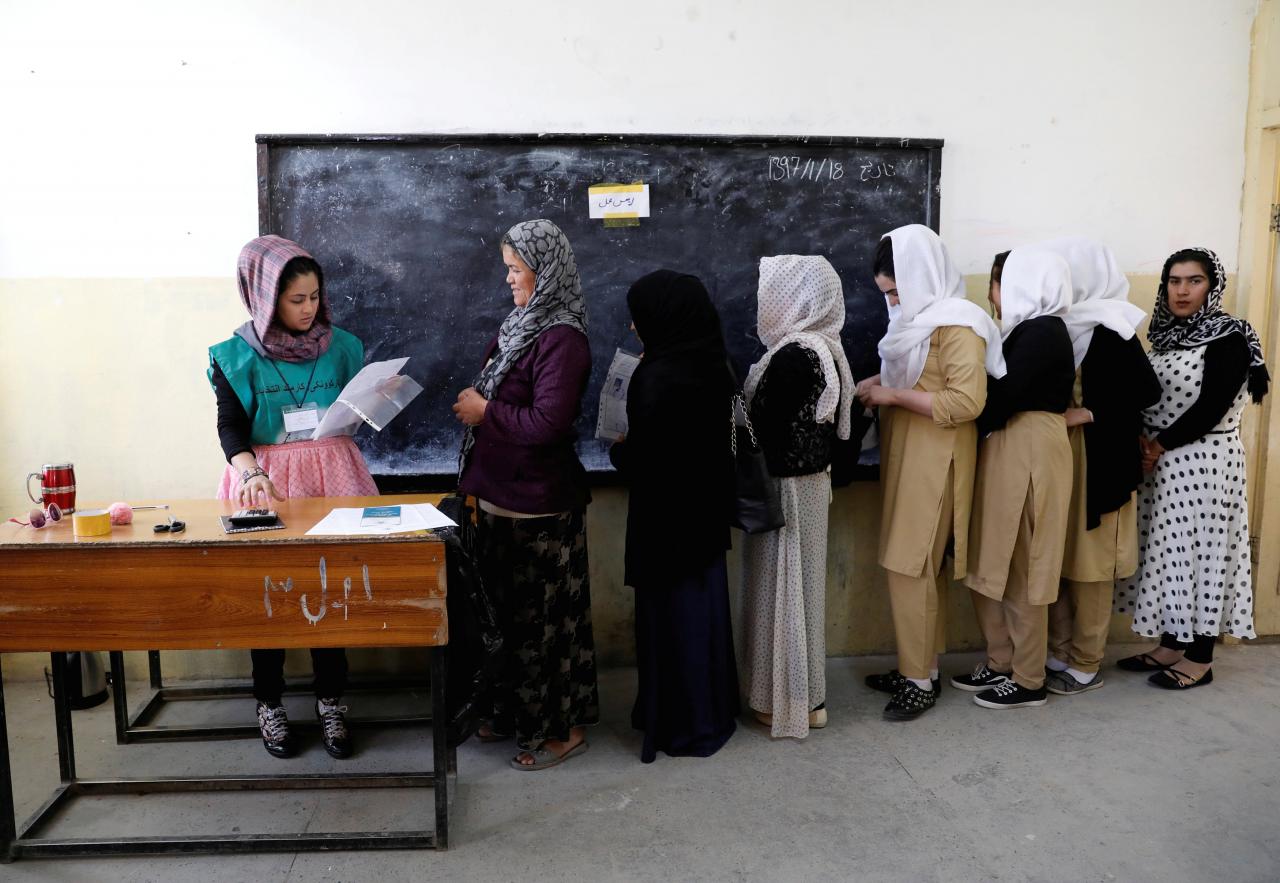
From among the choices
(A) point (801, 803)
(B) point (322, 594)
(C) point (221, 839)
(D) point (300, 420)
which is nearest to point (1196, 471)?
(A) point (801, 803)

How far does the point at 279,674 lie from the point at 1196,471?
10.7ft

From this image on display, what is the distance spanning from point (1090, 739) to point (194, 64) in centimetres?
384

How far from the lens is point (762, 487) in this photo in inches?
108

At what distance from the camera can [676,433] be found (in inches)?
104

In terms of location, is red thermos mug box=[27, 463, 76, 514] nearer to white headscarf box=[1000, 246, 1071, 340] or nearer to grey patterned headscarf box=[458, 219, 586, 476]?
grey patterned headscarf box=[458, 219, 586, 476]

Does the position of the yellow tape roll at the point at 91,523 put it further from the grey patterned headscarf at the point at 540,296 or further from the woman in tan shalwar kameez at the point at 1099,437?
the woman in tan shalwar kameez at the point at 1099,437

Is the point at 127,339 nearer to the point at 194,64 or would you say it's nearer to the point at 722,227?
the point at 194,64

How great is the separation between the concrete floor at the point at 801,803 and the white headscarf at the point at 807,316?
113 centimetres

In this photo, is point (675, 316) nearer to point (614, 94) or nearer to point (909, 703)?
point (614, 94)

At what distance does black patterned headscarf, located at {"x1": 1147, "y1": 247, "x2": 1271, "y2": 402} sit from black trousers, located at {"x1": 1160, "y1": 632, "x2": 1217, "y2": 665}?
907 mm

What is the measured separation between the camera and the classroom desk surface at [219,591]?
222 centimetres

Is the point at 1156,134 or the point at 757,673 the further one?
the point at 1156,134

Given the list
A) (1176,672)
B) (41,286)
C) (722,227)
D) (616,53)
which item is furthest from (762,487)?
(41,286)

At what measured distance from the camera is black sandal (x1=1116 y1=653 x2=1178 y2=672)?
3.56 m
